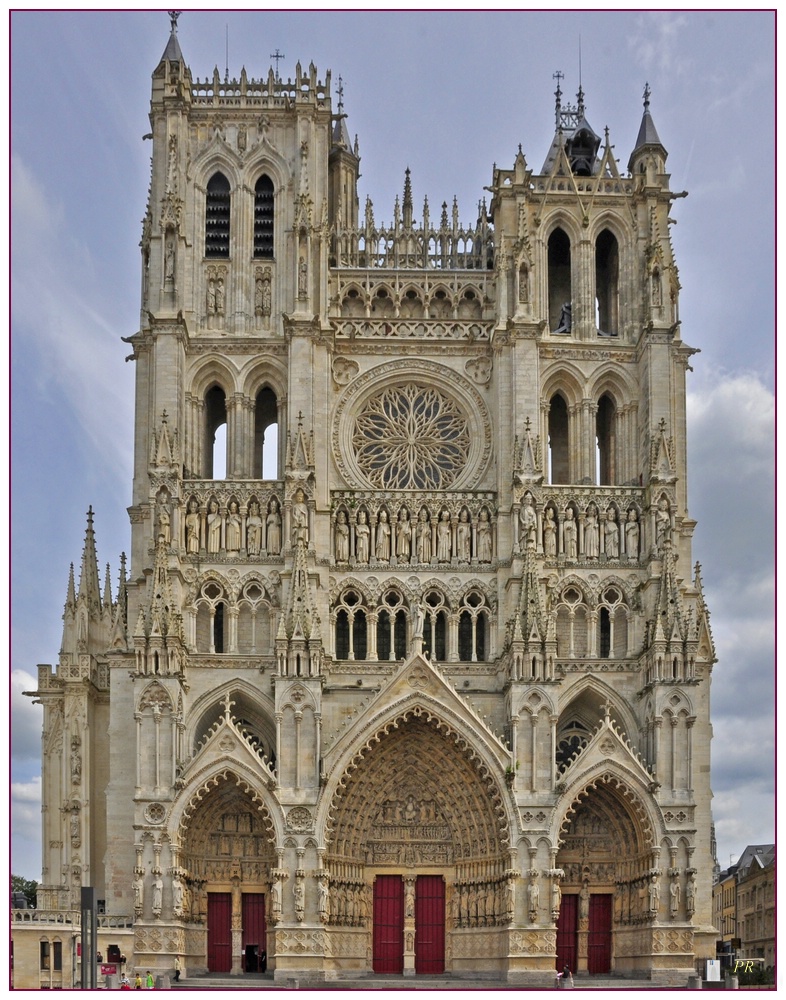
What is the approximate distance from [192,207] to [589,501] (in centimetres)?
1471

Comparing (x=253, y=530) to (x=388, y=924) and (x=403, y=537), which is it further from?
(x=388, y=924)

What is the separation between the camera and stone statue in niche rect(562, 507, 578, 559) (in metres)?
46.8

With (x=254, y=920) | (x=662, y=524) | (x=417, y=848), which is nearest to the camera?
(x=254, y=920)

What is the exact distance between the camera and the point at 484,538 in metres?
47.1

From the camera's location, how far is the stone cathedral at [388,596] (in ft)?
143

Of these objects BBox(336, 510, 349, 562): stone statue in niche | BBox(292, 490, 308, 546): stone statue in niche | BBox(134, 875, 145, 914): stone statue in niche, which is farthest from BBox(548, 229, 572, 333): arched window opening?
BBox(134, 875, 145, 914): stone statue in niche

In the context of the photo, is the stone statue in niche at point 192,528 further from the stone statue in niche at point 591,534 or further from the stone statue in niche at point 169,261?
the stone statue in niche at point 591,534

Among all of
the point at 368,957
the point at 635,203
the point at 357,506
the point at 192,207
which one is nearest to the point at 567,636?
the point at 357,506

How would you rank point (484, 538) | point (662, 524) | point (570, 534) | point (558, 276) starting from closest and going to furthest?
point (662, 524) < point (570, 534) < point (484, 538) < point (558, 276)

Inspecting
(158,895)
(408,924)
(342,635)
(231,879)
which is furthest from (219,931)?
(342,635)

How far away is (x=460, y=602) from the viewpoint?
46562 mm

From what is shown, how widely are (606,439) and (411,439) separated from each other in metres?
6.18

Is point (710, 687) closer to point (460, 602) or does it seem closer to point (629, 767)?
point (629, 767)

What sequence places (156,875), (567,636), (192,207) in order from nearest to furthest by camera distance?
(156,875), (567,636), (192,207)
